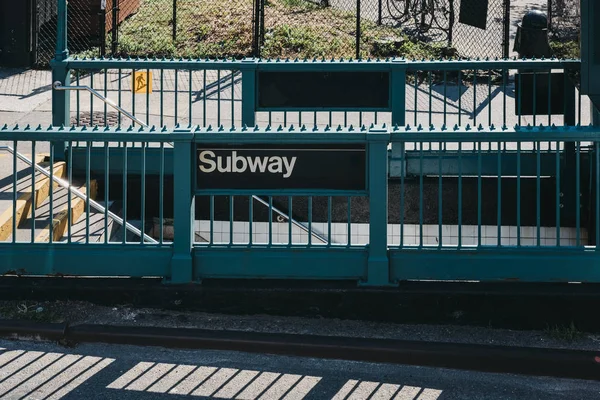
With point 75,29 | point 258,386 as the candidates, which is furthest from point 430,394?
point 75,29

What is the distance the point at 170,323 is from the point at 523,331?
2497 millimetres

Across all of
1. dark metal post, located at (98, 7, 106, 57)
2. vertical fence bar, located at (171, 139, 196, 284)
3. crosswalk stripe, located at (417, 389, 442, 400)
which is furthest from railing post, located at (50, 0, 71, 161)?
dark metal post, located at (98, 7, 106, 57)

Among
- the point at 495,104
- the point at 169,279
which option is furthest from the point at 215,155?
the point at 495,104

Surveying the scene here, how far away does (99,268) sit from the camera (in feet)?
24.6

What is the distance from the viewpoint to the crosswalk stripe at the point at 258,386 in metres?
6.52

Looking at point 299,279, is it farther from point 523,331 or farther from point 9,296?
point 9,296

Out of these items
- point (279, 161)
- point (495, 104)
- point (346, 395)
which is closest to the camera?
point (346, 395)

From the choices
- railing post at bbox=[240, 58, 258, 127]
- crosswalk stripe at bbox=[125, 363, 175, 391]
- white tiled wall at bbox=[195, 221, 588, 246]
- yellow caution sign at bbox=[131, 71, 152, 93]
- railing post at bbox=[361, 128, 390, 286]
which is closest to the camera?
crosswalk stripe at bbox=[125, 363, 175, 391]

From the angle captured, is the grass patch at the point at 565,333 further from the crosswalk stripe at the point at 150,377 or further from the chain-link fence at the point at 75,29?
the chain-link fence at the point at 75,29

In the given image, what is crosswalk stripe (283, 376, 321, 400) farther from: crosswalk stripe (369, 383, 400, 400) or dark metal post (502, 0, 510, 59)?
dark metal post (502, 0, 510, 59)

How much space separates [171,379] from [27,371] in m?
0.95

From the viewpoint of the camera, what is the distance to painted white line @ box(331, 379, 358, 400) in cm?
651

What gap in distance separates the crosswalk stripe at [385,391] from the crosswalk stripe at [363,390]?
0.04m

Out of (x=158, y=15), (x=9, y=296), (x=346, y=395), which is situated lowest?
(x=346, y=395)
